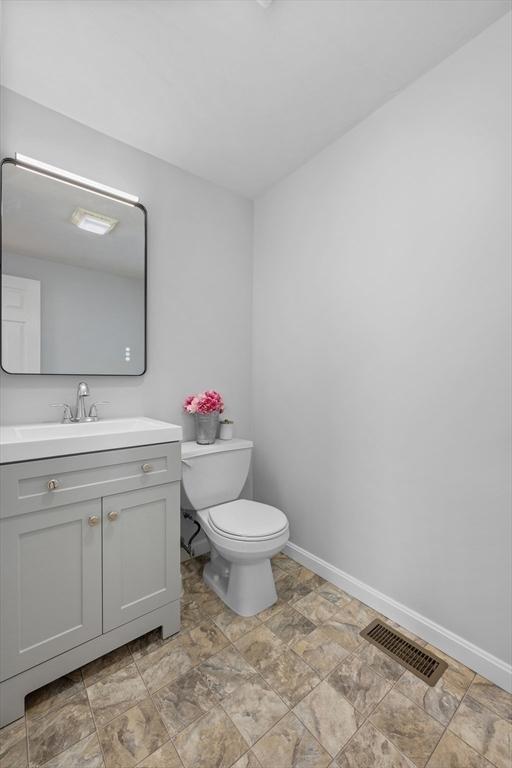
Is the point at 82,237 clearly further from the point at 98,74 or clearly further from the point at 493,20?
the point at 493,20

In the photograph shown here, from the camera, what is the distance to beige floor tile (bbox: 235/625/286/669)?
1428mm

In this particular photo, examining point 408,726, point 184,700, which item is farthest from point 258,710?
point 408,726

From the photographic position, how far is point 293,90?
159cm

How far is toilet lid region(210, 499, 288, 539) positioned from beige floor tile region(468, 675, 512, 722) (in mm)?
910

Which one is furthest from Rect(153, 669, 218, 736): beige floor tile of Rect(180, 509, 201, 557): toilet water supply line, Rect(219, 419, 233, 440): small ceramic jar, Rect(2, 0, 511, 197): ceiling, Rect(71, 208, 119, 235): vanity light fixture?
Rect(2, 0, 511, 197): ceiling

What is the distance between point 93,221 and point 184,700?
2146mm

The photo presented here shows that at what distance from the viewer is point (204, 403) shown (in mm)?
2053

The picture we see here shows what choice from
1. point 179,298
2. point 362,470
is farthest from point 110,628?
point 179,298

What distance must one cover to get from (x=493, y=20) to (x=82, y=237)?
6.39 ft

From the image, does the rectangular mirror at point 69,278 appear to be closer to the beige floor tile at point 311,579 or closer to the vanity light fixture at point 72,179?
the vanity light fixture at point 72,179

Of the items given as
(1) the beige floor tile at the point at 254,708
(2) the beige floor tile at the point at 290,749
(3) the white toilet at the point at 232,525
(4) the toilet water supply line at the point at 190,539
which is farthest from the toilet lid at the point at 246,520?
(2) the beige floor tile at the point at 290,749

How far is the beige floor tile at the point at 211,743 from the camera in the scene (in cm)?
104

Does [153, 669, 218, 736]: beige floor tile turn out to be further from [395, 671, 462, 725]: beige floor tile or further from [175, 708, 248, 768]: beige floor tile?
[395, 671, 462, 725]: beige floor tile

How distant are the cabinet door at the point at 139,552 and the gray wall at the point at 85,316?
2.48 feet
